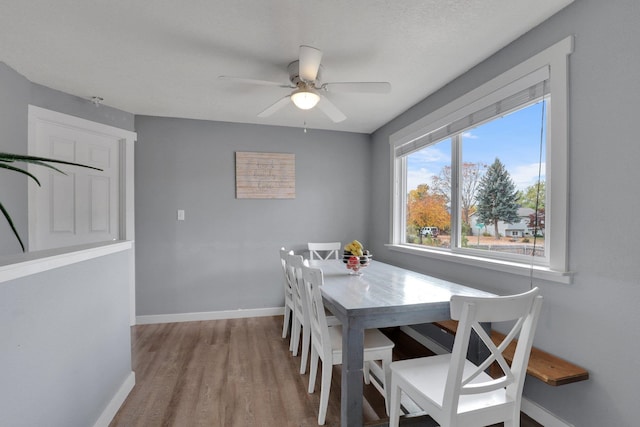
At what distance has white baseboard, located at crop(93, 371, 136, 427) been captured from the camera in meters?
1.65

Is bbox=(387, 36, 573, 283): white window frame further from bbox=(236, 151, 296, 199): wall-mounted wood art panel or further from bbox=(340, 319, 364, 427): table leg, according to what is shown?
bbox=(236, 151, 296, 199): wall-mounted wood art panel

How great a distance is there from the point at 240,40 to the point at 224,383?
92.4 inches

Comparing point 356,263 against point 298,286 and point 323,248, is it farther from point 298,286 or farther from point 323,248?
point 323,248

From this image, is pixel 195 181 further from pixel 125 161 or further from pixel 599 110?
pixel 599 110

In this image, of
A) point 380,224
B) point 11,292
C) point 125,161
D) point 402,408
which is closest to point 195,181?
point 125,161

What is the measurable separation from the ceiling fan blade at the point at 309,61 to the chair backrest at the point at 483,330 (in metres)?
1.50

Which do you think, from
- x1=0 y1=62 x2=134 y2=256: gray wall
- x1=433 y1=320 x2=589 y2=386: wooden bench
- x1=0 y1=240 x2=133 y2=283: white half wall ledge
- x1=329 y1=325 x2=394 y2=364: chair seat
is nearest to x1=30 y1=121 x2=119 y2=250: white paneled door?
x1=0 y1=62 x2=134 y2=256: gray wall

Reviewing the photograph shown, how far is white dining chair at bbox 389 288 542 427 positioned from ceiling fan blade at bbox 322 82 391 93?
147cm

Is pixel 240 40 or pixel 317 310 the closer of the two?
pixel 317 310

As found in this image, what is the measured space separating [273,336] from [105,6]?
2822mm

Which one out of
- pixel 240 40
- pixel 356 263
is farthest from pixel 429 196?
pixel 240 40

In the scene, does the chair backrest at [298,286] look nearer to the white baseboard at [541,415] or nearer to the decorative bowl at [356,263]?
the decorative bowl at [356,263]

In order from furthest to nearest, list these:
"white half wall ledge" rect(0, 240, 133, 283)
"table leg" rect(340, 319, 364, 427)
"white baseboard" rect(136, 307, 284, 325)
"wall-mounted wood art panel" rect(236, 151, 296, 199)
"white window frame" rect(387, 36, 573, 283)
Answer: "wall-mounted wood art panel" rect(236, 151, 296, 199) < "white baseboard" rect(136, 307, 284, 325) < "white window frame" rect(387, 36, 573, 283) < "table leg" rect(340, 319, 364, 427) < "white half wall ledge" rect(0, 240, 133, 283)

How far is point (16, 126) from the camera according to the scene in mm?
2334
